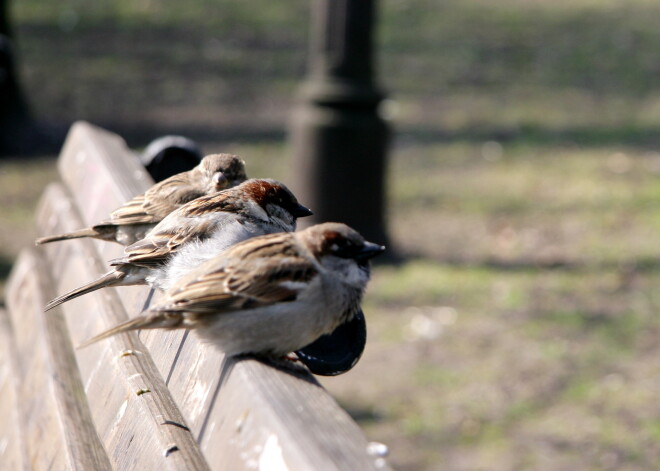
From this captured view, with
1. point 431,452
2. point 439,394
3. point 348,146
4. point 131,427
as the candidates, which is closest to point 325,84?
point 348,146

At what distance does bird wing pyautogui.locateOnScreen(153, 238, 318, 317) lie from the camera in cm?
235

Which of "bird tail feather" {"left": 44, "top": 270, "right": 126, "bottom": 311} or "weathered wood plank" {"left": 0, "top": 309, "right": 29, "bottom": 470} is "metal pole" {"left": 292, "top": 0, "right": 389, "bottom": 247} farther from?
"bird tail feather" {"left": 44, "top": 270, "right": 126, "bottom": 311}

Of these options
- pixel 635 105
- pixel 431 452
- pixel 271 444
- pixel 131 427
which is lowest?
pixel 431 452

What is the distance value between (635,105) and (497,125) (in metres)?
1.60

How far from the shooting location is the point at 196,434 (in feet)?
6.70

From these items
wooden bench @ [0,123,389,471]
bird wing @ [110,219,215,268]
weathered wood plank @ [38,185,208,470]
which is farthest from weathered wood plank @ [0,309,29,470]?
bird wing @ [110,219,215,268]

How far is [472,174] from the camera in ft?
31.2

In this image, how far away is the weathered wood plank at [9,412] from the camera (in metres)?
3.11

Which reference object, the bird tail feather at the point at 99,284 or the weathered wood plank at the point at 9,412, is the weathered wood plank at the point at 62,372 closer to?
the weathered wood plank at the point at 9,412

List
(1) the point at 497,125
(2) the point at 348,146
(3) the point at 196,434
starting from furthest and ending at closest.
Answer: 1. (1) the point at 497,125
2. (2) the point at 348,146
3. (3) the point at 196,434

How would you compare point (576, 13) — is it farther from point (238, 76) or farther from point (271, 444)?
point (271, 444)

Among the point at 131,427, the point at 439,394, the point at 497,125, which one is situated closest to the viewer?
the point at 131,427

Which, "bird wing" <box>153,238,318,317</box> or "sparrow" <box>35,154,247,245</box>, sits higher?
"bird wing" <box>153,238,318,317</box>

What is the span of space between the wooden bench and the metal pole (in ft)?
12.0
